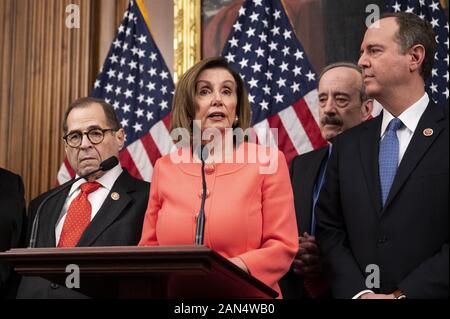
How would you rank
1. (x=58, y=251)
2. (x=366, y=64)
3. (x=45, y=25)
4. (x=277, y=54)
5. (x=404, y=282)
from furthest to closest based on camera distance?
(x=45, y=25) < (x=277, y=54) < (x=366, y=64) < (x=404, y=282) < (x=58, y=251)

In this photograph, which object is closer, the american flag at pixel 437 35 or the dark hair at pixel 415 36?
the dark hair at pixel 415 36

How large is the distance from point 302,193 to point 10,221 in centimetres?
160

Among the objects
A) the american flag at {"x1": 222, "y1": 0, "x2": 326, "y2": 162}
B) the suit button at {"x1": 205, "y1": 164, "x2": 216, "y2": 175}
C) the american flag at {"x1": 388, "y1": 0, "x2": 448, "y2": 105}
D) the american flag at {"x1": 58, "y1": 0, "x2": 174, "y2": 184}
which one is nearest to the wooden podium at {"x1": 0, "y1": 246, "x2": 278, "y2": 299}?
the suit button at {"x1": 205, "y1": 164, "x2": 216, "y2": 175}

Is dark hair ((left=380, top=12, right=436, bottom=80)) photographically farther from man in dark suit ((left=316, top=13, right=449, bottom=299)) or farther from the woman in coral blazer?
the woman in coral blazer

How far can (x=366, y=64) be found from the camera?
3.34m

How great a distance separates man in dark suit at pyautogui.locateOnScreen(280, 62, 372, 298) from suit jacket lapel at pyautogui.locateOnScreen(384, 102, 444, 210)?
549 mm

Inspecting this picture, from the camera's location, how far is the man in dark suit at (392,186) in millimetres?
2898

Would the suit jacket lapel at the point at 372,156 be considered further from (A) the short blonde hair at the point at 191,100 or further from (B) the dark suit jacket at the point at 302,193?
(B) the dark suit jacket at the point at 302,193

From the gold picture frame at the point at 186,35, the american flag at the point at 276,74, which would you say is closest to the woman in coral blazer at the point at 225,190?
the american flag at the point at 276,74

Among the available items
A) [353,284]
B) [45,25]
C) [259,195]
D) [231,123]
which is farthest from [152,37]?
[353,284]

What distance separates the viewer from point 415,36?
3.33 meters

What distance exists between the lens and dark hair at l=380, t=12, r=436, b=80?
3320mm
